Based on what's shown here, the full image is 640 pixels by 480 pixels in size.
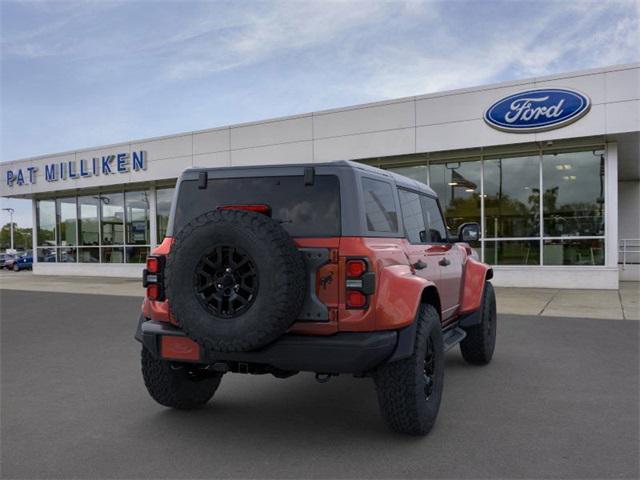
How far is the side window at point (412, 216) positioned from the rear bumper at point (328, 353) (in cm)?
117

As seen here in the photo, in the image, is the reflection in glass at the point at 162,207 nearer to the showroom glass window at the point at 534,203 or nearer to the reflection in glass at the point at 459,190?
the reflection in glass at the point at 459,190

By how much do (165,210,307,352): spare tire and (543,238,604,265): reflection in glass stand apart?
1299 centimetres

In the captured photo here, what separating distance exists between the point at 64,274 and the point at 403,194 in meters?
24.5

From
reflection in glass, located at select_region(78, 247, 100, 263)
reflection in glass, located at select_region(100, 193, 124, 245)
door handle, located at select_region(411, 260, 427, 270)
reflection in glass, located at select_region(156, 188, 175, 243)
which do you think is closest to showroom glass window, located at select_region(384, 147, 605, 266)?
reflection in glass, located at select_region(156, 188, 175, 243)

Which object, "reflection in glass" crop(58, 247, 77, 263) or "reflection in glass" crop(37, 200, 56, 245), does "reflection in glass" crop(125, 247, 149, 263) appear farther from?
"reflection in glass" crop(37, 200, 56, 245)

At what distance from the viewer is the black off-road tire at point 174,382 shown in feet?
14.1

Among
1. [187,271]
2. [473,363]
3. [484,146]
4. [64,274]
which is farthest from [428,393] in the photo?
[64,274]

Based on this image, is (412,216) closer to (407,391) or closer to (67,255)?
(407,391)

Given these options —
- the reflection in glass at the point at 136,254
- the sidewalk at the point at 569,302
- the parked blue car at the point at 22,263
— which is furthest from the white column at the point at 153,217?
the parked blue car at the point at 22,263

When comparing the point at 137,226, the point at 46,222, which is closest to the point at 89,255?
the point at 137,226

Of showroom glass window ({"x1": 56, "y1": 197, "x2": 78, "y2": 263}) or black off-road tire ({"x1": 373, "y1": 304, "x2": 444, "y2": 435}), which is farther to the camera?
showroom glass window ({"x1": 56, "y1": 197, "x2": 78, "y2": 263})

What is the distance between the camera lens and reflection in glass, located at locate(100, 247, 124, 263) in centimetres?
2356

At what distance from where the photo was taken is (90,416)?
175 inches

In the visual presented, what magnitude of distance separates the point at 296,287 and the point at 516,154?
1368 cm
